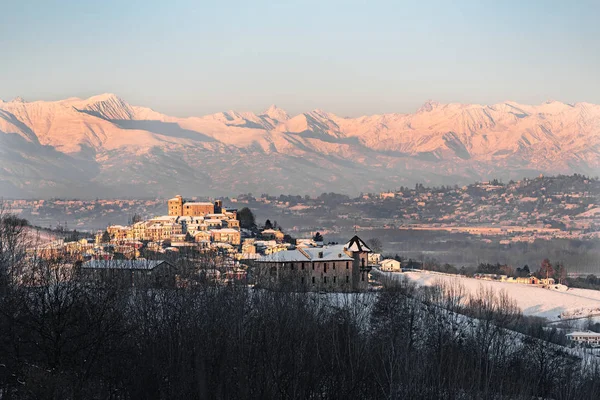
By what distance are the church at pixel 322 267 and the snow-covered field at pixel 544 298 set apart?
332 inches

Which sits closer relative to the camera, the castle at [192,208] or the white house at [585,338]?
the white house at [585,338]

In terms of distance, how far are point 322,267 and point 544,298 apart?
72.9 feet

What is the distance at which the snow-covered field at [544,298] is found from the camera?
61.3 meters

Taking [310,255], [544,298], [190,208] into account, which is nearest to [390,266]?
[544,298]

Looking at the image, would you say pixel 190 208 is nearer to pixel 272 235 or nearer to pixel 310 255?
pixel 272 235

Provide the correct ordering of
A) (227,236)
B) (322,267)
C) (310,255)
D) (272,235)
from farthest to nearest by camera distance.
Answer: (272,235) < (227,236) < (310,255) < (322,267)

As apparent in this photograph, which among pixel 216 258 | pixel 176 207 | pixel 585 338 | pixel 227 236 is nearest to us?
pixel 585 338

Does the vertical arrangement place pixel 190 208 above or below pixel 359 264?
above

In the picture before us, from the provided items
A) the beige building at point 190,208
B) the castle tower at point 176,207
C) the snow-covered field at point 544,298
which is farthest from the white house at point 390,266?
the castle tower at point 176,207

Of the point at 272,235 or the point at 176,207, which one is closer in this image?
the point at 272,235

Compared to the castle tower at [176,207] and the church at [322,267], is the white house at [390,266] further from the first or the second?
the castle tower at [176,207]

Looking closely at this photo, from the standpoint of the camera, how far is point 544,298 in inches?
2687

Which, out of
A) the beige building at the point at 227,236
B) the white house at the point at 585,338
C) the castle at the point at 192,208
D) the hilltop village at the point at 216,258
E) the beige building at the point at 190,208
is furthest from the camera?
the beige building at the point at 190,208

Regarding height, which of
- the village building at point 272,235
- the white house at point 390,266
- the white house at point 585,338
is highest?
the village building at point 272,235
